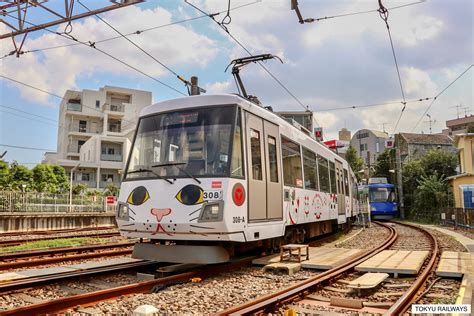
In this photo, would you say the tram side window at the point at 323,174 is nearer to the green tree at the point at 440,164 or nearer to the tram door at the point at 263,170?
the tram door at the point at 263,170

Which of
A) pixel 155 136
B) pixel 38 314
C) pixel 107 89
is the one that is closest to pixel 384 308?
pixel 38 314

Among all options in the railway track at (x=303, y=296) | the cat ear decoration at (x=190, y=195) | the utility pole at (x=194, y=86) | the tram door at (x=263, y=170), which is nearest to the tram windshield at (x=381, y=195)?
the utility pole at (x=194, y=86)

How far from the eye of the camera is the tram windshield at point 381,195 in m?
34.8

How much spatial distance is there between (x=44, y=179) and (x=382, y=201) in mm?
26922

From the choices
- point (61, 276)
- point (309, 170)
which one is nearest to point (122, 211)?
point (61, 276)

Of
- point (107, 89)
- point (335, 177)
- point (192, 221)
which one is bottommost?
point (192, 221)

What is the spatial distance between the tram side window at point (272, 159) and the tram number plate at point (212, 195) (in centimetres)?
192

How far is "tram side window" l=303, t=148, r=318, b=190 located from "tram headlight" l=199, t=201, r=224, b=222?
15.3 ft

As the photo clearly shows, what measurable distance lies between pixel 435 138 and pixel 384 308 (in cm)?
5504

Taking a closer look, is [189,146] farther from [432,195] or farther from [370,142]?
[370,142]

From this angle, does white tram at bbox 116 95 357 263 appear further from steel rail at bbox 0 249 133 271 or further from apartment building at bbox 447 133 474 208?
apartment building at bbox 447 133 474 208

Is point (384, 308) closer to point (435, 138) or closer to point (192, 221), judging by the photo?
point (192, 221)

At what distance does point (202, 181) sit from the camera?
7168mm

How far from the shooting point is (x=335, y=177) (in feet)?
50.7
